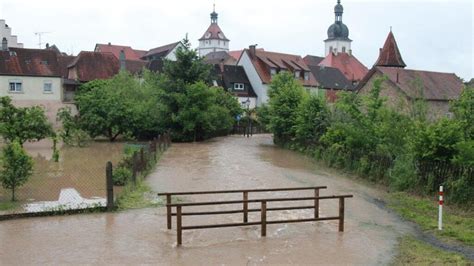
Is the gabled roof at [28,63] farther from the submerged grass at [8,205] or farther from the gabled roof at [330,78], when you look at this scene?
the gabled roof at [330,78]

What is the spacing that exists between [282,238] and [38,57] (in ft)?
137

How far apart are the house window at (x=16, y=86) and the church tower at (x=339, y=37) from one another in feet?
249

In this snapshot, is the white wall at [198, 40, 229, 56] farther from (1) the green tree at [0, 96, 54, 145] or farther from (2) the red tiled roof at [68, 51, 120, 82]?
(1) the green tree at [0, 96, 54, 145]

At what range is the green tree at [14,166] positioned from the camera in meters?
13.5

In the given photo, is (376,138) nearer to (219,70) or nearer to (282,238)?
(282,238)

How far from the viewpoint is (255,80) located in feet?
191

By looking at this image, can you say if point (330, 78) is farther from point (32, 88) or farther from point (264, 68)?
point (32, 88)

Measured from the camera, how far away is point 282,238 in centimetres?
1050

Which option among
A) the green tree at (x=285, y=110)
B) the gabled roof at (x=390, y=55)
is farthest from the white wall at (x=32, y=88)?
the gabled roof at (x=390, y=55)

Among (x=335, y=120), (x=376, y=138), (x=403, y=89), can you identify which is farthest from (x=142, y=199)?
(x=403, y=89)

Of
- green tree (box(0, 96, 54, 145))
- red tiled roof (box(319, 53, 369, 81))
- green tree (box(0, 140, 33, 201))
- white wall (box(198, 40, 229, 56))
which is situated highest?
white wall (box(198, 40, 229, 56))

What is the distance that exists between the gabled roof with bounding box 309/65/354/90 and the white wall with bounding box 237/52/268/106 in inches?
438

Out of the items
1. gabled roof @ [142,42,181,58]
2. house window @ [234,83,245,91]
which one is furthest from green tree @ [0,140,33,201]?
gabled roof @ [142,42,181,58]

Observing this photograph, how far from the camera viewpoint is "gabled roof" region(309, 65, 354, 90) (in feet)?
219
